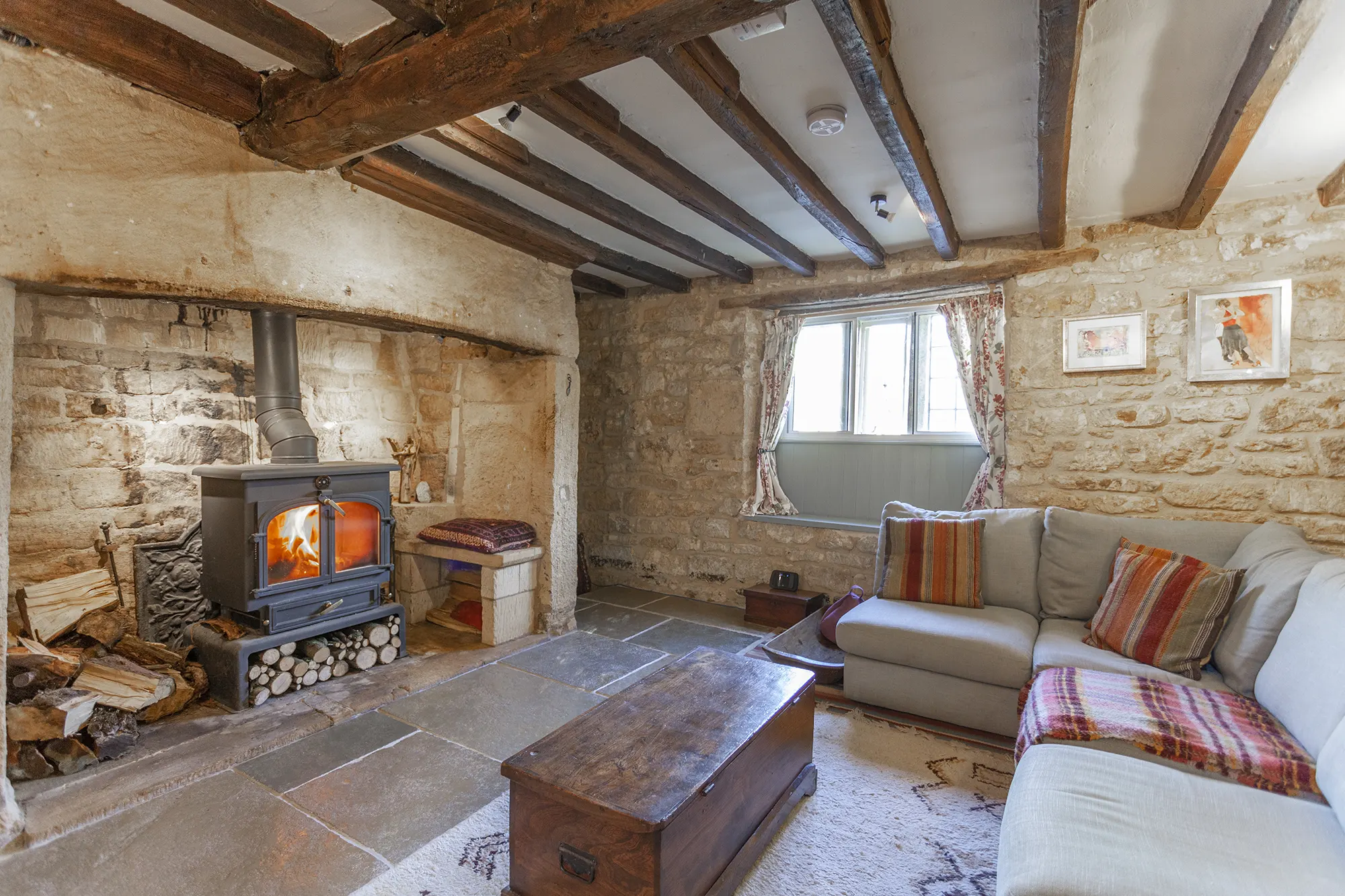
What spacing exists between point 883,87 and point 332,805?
289 centimetres

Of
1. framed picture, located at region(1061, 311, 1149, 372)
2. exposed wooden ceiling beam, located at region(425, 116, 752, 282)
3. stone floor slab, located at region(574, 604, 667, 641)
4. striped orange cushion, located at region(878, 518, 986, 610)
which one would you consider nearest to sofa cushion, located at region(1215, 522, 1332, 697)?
striped orange cushion, located at region(878, 518, 986, 610)

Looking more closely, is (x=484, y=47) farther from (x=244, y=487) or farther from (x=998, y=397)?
(x=998, y=397)

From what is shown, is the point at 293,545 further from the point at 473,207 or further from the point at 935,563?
the point at 935,563

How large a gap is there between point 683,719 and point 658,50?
1.81 m

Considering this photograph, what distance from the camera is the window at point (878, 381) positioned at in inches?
156

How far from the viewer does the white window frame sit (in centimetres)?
394

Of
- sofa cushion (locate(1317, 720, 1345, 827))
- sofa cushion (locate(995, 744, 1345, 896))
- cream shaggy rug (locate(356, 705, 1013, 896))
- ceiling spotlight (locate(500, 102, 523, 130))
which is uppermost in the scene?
ceiling spotlight (locate(500, 102, 523, 130))

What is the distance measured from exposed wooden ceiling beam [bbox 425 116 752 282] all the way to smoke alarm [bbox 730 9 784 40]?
3.62 feet

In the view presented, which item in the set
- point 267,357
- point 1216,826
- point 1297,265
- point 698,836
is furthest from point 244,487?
point 1297,265

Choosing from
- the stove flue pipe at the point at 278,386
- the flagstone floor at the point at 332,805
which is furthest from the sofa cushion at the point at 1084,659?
the stove flue pipe at the point at 278,386

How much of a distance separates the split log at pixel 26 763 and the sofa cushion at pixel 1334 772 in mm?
3657

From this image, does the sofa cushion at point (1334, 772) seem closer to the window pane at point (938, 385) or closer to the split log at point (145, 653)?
the window pane at point (938, 385)

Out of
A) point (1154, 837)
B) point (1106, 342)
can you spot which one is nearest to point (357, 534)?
point (1154, 837)

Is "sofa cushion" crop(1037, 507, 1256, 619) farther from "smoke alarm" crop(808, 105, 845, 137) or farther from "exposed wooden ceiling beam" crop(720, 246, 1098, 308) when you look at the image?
"smoke alarm" crop(808, 105, 845, 137)
